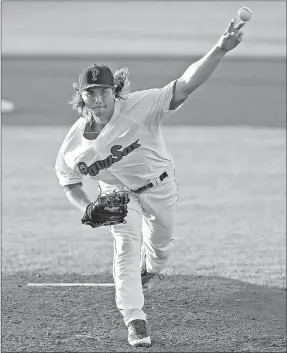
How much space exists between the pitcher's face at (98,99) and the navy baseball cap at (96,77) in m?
0.05

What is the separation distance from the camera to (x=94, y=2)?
4256 cm

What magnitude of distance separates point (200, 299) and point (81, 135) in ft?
6.14

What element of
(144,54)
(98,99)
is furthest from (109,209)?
(144,54)

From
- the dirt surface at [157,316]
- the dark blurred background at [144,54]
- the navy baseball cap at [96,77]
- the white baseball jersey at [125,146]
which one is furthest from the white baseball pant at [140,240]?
the dark blurred background at [144,54]

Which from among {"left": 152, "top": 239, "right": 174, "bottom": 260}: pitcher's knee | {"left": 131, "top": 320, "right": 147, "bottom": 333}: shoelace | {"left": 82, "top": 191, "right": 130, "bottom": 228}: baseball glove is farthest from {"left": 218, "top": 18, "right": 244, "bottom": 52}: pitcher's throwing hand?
{"left": 152, "top": 239, "right": 174, "bottom": 260}: pitcher's knee

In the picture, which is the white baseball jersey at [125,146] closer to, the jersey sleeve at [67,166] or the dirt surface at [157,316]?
the jersey sleeve at [67,166]

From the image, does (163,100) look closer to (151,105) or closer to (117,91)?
(151,105)

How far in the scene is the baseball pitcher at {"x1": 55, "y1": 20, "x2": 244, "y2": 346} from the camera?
15.5ft

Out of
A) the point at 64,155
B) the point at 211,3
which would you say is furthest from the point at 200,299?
the point at 211,3

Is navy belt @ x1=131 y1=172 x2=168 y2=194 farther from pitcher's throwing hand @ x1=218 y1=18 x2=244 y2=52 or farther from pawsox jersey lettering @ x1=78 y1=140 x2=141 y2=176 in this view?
pitcher's throwing hand @ x1=218 y1=18 x2=244 y2=52

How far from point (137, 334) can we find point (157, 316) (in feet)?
2.79

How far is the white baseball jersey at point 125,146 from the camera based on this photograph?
4.85 metres

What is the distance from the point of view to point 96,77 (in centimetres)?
466

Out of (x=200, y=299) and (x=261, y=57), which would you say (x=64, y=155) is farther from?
(x=261, y=57)
